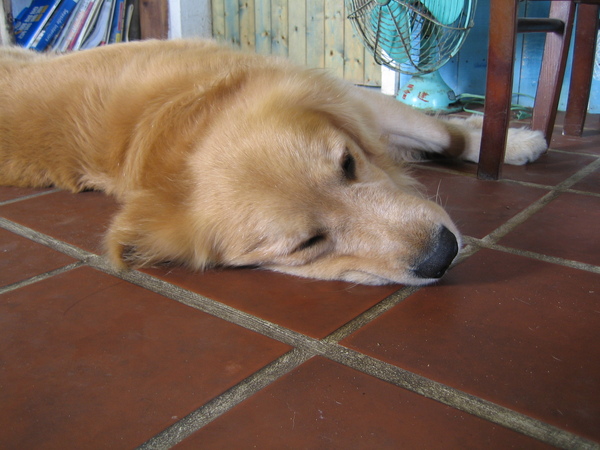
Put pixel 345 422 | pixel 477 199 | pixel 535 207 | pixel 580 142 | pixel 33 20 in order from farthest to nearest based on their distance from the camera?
1. pixel 33 20
2. pixel 580 142
3. pixel 477 199
4. pixel 535 207
5. pixel 345 422

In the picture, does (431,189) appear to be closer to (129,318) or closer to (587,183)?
(587,183)

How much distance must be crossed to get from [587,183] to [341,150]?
3.78 ft

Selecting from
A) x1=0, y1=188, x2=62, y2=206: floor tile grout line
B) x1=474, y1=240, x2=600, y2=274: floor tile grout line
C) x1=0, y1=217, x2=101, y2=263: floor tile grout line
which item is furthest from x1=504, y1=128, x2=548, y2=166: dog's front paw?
x1=0, y1=188, x2=62, y2=206: floor tile grout line

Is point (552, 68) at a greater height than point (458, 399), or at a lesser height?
greater

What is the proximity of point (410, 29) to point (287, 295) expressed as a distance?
7.22 feet

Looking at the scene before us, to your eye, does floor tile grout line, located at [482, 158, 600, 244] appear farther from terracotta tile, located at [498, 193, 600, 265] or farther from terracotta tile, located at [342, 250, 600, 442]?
terracotta tile, located at [342, 250, 600, 442]

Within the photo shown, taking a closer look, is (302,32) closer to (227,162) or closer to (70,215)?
(70,215)

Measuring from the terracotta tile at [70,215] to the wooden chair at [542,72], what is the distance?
4.80 feet

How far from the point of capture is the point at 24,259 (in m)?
1.60

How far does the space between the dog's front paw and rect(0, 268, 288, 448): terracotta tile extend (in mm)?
1693

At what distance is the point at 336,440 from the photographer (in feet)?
2.88

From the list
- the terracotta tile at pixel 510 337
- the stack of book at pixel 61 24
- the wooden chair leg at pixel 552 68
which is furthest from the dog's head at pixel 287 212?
the stack of book at pixel 61 24

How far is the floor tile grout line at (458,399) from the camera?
0.86 meters

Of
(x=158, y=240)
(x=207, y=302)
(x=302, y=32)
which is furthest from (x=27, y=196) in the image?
(x=302, y=32)
